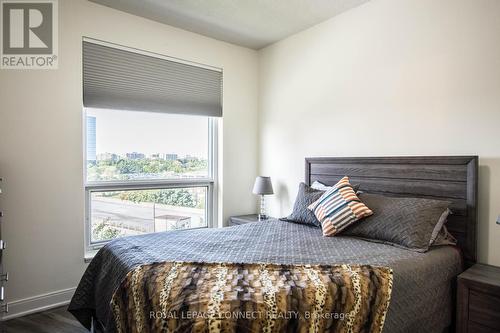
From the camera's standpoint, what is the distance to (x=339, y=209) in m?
2.44

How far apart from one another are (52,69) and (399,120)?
119 inches

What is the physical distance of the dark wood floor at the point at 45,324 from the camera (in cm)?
239

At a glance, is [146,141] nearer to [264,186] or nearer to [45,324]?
[264,186]

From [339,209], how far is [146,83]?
2.29 meters

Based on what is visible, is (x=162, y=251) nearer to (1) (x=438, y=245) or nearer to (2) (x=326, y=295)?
(2) (x=326, y=295)

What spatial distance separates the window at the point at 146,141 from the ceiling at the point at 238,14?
39 cm

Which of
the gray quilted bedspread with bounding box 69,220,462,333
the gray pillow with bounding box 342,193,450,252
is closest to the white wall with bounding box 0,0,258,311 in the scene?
the gray quilted bedspread with bounding box 69,220,462,333

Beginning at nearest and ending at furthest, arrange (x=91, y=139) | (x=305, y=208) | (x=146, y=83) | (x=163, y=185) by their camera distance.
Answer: (x=305, y=208)
(x=91, y=139)
(x=146, y=83)
(x=163, y=185)

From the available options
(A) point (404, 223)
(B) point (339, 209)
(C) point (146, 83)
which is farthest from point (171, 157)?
(A) point (404, 223)

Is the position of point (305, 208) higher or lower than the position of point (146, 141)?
lower

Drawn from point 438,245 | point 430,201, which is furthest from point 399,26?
point 438,245

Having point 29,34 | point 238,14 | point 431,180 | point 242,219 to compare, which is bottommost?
point 242,219

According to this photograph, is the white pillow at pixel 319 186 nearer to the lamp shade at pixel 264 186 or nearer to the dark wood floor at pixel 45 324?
the lamp shade at pixel 264 186

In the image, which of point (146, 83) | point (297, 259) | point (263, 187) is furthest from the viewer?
point (263, 187)
